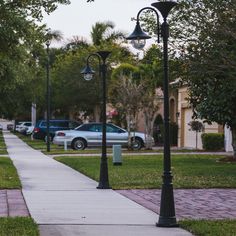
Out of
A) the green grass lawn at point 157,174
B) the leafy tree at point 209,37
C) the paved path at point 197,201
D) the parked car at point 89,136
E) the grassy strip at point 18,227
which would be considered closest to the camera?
the grassy strip at point 18,227

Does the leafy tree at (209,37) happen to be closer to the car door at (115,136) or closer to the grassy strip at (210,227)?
the grassy strip at (210,227)

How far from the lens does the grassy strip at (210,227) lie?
28.8ft

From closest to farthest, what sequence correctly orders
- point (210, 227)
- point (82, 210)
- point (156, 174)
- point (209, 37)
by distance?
point (210, 227)
point (82, 210)
point (209, 37)
point (156, 174)

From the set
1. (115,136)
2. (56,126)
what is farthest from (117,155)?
Answer: (56,126)

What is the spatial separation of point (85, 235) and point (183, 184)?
7139mm

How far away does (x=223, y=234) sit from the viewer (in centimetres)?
863

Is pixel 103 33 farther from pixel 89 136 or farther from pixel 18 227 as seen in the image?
pixel 18 227

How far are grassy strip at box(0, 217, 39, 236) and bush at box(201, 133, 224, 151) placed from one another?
2536cm

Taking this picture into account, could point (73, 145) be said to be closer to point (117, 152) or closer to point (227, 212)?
point (117, 152)

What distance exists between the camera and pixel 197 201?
12781 mm

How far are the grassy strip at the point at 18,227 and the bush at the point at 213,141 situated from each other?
2536cm

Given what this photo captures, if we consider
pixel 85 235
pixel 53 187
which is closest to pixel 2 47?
pixel 53 187

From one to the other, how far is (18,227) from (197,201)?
191 inches

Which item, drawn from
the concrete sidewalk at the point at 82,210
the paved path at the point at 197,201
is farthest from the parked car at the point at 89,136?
the paved path at the point at 197,201
